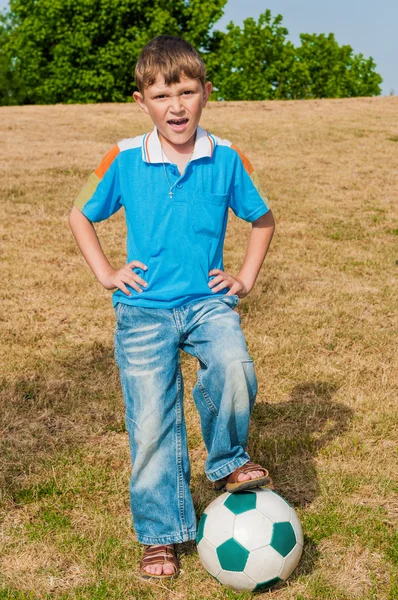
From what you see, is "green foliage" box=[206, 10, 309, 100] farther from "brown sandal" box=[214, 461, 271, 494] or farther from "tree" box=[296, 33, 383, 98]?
"brown sandal" box=[214, 461, 271, 494]

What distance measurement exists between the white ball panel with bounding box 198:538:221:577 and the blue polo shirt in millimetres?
1072

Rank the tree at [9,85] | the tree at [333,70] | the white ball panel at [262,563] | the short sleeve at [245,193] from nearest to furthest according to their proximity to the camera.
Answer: the white ball panel at [262,563] → the short sleeve at [245,193] → the tree at [9,85] → the tree at [333,70]

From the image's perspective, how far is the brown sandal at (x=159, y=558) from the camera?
3.24m

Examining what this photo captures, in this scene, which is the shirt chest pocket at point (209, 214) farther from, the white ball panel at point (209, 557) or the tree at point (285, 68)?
the tree at point (285, 68)

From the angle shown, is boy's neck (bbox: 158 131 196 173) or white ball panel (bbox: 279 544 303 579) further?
boy's neck (bbox: 158 131 196 173)

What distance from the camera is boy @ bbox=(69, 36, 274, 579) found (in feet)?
10.3

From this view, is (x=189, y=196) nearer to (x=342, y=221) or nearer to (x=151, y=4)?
(x=342, y=221)

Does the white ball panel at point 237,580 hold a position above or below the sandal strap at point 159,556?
above

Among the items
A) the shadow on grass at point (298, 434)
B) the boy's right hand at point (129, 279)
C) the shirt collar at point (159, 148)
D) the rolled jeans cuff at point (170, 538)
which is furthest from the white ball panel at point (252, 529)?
the shirt collar at point (159, 148)

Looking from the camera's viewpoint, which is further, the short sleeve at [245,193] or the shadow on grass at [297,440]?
the shadow on grass at [297,440]

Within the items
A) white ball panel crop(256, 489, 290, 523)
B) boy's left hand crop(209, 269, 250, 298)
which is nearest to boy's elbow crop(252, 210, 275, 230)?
boy's left hand crop(209, 269, 250, 298)

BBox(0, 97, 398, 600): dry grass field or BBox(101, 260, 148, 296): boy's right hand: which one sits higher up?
BBox(101, 260, 148, 296): boy's right hand

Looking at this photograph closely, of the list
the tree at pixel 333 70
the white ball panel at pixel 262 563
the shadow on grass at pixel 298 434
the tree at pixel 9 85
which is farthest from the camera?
the tree at pixel 333 70

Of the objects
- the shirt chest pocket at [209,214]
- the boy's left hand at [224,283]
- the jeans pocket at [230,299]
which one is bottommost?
A: the jeans pocket at [230,299]
